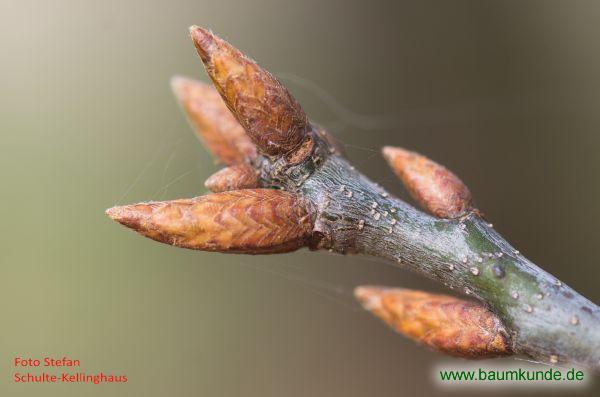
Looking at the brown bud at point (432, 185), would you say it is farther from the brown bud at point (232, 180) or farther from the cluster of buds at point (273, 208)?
the brown bud at point (232, 180)

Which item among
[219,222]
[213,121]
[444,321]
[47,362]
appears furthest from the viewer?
[47,362]

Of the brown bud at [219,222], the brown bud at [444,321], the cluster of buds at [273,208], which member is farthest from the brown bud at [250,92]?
the brown bud at [444,321]

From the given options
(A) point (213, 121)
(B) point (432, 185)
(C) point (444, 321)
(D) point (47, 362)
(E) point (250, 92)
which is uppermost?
(A) point (213, 121)

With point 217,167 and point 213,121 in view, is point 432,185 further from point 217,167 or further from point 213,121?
point 217,167

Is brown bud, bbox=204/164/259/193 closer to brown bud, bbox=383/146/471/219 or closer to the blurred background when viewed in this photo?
brown bud, bbox=383/146/471/219

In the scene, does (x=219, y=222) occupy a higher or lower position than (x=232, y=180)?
lower

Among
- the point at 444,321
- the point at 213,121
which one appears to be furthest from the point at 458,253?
the point at 213,121

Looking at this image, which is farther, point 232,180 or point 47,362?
point 47,362
